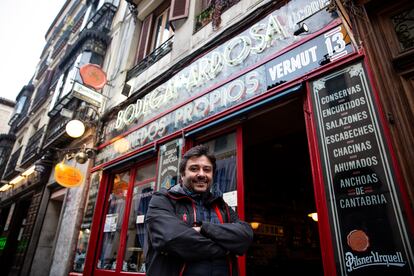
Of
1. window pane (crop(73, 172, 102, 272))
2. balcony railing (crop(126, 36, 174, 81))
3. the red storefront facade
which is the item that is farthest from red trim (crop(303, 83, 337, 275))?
window pane (crop(73, 172, 102, 272))

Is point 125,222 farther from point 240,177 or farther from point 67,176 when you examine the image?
point 240,177

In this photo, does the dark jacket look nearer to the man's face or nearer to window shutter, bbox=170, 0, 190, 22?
the man's face

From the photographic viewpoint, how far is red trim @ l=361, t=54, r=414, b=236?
7.39ft

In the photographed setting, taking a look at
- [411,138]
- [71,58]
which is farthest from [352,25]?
[71,58]

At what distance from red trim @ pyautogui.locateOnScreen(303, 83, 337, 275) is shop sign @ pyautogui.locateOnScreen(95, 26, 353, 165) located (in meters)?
0.54

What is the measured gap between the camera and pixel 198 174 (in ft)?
7.07

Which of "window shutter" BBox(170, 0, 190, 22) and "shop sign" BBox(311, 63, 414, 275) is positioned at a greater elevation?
"window shutter" BBox(170, 0, 190, 22)

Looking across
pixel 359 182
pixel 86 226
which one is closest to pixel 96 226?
pixel 86 226

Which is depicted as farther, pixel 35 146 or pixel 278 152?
pixel 35 146

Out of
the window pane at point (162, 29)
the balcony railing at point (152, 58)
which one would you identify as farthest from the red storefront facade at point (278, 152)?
the window pane at point (162, 29)

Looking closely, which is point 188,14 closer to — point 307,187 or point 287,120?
point 287,120

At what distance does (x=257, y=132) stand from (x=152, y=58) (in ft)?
14.4

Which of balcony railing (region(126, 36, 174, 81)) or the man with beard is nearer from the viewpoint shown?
the man with beard

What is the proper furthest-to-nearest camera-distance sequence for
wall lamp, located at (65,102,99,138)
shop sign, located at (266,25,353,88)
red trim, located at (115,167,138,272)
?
wall lamp, located at (65,102,99,138), red trim, located at (115,167,138,272), shop sign, located at (266,25,353,88)
